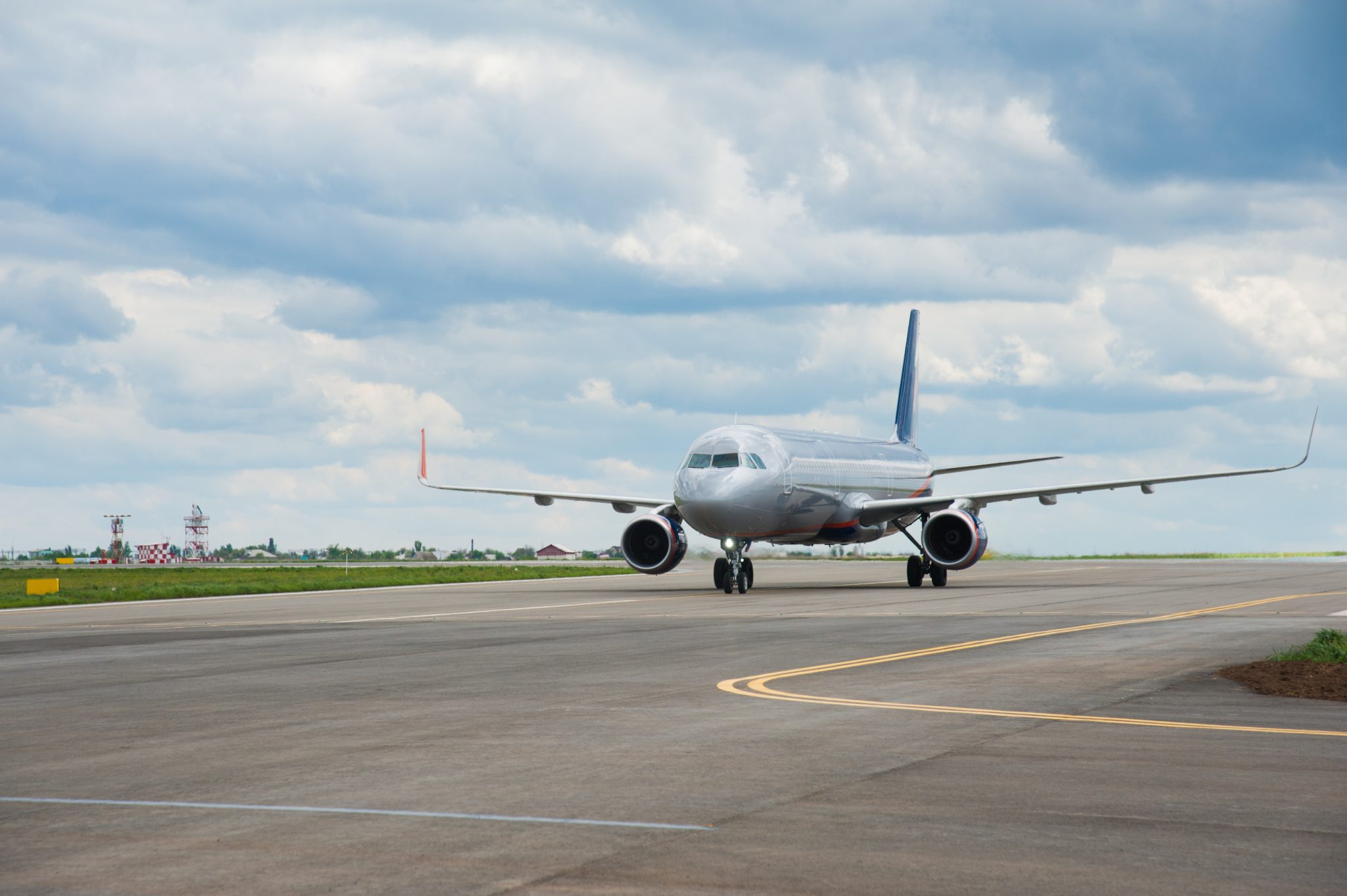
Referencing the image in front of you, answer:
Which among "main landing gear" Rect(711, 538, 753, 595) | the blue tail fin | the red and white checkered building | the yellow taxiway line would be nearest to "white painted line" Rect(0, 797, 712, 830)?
the yellow taxiway line

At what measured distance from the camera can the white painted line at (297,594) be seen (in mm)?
37125

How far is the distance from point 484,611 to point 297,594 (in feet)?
48.2

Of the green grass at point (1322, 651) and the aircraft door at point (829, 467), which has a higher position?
the aircraft door at point (829, 467)

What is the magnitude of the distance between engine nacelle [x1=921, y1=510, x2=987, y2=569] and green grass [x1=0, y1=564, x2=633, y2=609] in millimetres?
19229

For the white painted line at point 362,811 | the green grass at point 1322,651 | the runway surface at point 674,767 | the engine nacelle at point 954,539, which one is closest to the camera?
the runway surface at point 674,767

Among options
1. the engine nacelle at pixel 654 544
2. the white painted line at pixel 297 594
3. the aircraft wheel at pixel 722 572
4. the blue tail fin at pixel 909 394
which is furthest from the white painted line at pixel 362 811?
the blue tail fin at pixel 909 394

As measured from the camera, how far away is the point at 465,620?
90.1ft

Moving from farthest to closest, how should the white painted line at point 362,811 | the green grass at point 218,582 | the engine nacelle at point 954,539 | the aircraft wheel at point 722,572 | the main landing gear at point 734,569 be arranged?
1. the green grass at point 218,582
2. the engine nacelle at point 954,539
3. the aircraft wheel at point 722,572
4. the main landing gear at point 734,569
5. the white painted line at point 362,811

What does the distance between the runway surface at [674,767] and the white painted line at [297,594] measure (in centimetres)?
1802

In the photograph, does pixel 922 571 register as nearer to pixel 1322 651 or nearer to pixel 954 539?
pixel 954 539

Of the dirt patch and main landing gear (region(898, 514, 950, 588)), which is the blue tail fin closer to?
main landing gear (region(898, 514, 950, 588))

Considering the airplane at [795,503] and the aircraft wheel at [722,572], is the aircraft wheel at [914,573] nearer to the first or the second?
the airplane at [795,503]

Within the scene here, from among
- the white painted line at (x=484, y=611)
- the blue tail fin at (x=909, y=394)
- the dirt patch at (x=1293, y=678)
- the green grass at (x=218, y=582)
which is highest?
the blue tail fin at (x=909, y=394)

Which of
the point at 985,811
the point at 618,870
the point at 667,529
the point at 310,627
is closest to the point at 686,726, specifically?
the point at 985,811
